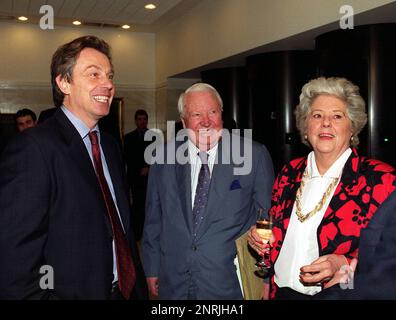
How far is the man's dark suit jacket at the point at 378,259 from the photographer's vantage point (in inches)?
43.0

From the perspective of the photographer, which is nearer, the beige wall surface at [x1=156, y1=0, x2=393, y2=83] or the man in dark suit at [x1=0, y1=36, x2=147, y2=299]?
the man in dark suit at [x1=0, y1=36, x2=147, y2=299]

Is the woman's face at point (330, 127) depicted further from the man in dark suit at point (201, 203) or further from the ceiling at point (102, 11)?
the ceiling at point (102, 11)

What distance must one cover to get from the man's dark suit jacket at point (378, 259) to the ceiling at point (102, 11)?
6857mm

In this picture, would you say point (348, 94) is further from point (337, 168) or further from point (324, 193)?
point (324, 193)

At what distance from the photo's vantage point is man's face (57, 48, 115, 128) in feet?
5.76

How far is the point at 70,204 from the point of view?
154cm

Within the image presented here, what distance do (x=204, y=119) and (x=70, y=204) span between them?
3.59 ft

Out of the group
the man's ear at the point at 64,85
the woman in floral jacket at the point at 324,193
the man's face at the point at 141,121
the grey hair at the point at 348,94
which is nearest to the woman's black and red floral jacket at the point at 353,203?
the woman in floral jacket at the point at 324,193

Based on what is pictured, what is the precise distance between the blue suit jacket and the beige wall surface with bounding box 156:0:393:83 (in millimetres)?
2761

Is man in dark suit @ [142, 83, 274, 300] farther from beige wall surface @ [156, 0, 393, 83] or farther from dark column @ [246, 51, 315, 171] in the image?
dark column @ [246, 51, 315, 171]

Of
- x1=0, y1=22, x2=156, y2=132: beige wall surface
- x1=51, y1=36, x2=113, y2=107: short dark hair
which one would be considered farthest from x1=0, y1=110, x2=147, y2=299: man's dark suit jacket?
x1=0, y1=22, x2=156, y2=132: beige wall surface

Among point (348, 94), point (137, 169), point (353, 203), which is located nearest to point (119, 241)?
point (353, 203)

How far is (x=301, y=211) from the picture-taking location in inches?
76.2

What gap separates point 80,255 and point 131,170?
6027mm
